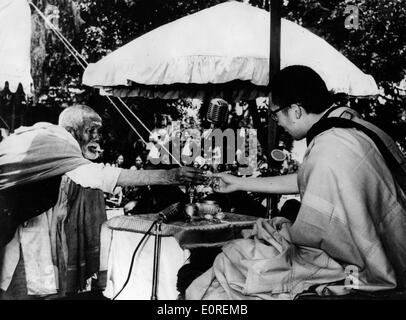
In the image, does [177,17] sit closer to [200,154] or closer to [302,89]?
[200,154]

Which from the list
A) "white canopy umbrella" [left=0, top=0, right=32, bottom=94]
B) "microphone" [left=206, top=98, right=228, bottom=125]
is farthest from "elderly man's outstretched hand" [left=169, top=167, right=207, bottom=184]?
"white canopy umbrella" [left=0, top=0, right=32, bottom=94]

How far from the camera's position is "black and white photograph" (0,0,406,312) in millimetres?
1898

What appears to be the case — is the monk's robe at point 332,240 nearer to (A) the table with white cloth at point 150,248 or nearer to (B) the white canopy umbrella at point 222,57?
(A) the table with white cloth at point 150,248

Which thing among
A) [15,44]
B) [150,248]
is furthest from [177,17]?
[150,248]

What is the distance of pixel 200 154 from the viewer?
4.60 metres

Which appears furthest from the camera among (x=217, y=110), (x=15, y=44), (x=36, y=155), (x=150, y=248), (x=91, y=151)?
(x=91, y=151)

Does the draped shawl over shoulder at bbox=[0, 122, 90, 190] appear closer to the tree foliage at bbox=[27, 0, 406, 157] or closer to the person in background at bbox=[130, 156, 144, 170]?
the tree foliage at bbox=[27, 0, 406, 157]

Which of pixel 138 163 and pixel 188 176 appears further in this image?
pixel 138 163

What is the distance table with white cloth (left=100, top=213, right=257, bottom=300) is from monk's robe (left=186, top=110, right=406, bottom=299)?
52 centimetres

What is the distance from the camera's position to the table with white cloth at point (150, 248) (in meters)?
2.50

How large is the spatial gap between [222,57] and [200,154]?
1.25 metres

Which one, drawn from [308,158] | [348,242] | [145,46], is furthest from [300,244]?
[145,46]

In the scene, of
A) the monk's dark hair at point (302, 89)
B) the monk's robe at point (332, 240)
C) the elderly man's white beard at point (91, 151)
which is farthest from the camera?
the elderly man's white beard at point (91, 151)

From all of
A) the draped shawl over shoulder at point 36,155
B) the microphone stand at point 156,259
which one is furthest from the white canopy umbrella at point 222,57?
the microphone stand at point 156,259
